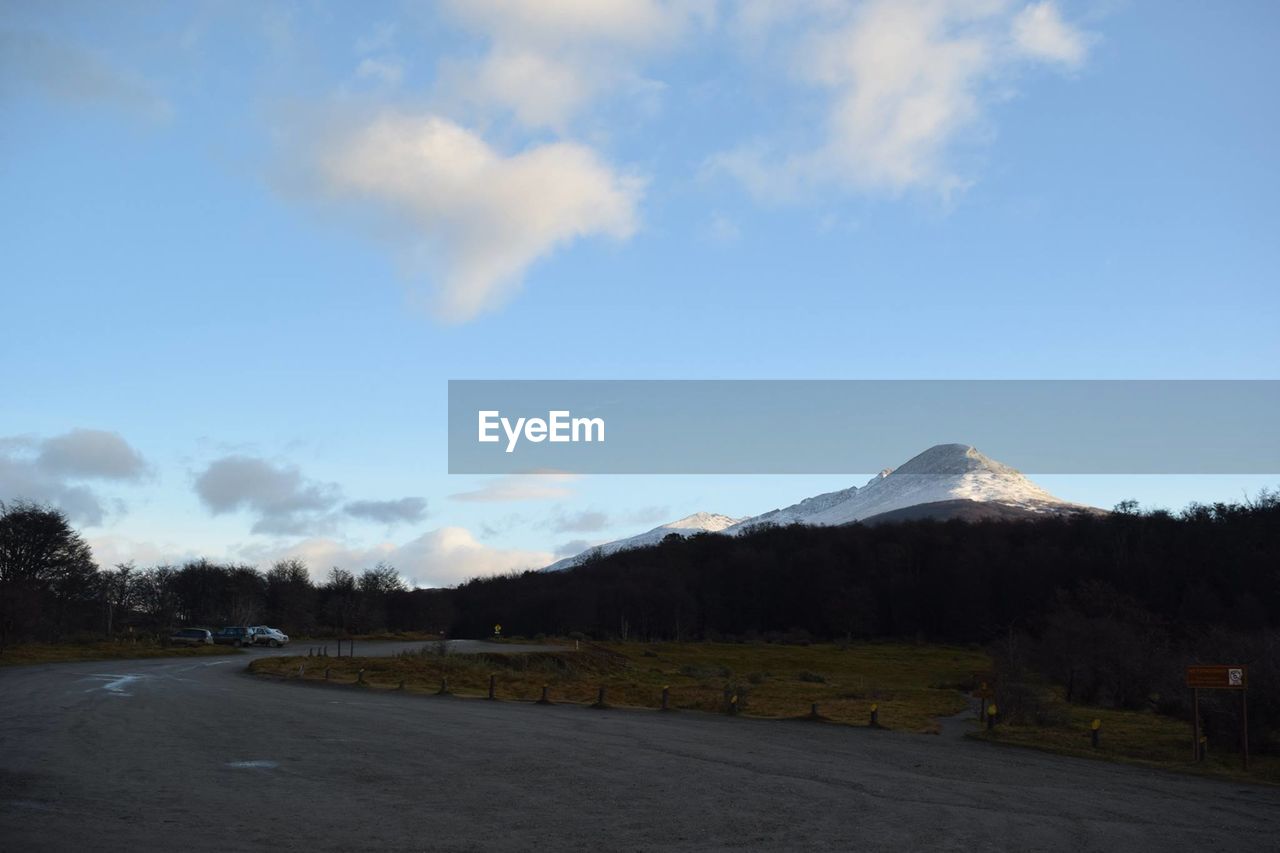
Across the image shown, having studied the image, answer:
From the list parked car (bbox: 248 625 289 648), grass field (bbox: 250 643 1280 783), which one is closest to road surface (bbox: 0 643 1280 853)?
grass field (bbox: 250 643 1280 783)

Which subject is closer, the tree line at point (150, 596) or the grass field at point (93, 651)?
the grass field at point (93, 651)

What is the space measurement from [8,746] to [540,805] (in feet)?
33.9

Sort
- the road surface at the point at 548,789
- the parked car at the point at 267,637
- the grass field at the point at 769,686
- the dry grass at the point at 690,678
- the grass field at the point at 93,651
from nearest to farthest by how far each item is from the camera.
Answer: the road surface at the point at 548,789, the grass field at the point at 769,686, the dry grass at the point at 690,678, the grass field at the point at 93,651, the parked car at the point at 267,637

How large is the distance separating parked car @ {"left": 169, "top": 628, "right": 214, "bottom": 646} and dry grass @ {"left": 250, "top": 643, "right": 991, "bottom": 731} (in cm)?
1871

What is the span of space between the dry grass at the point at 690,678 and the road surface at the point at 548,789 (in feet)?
25.2

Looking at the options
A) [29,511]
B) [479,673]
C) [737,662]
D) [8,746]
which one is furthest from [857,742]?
[29,511]

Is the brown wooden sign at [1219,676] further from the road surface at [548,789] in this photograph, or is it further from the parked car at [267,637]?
the parked car at [267,637]

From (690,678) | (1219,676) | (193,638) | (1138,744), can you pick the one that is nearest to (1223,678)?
(1219,676)

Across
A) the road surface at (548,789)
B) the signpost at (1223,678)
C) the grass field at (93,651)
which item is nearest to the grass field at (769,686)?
the signpost at (1223,678)

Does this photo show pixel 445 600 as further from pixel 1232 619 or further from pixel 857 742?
pixel 857 742

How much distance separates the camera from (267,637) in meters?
67.2

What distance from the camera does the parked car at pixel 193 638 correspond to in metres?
63.6

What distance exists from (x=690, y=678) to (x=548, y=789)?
36203 mm

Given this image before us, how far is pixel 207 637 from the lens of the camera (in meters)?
64.8
